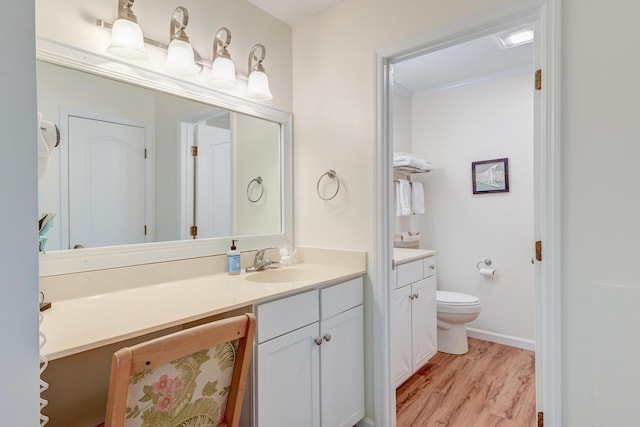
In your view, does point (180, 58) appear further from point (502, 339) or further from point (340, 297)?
point (502, 339)

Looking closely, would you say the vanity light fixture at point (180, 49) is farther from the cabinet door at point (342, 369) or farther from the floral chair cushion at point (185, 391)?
the cabinet door at point (342, 369)

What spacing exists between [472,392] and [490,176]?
5.96 feet

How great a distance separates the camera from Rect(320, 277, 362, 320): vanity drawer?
5.22 feet

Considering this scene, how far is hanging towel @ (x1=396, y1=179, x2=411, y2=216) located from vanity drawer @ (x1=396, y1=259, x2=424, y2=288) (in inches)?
28.4

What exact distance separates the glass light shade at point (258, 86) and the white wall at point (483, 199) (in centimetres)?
203

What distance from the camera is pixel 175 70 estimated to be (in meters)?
1.57

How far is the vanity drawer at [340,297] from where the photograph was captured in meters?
1.59

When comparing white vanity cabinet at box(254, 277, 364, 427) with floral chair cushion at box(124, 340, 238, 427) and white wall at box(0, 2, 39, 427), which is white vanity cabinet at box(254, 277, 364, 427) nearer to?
floral chair cushion at box(124, 340, 238, 427)

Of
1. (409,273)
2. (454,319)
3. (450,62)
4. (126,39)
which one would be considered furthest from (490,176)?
(126,39)

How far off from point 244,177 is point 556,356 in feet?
5.75

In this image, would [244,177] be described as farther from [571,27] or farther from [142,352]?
[571,27]

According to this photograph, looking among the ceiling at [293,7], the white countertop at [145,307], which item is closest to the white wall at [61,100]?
the white countertop at [145,307]

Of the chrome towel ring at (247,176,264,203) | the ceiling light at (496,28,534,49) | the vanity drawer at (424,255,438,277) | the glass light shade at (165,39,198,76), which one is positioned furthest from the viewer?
the vanity drawer at (424,255,438,277)

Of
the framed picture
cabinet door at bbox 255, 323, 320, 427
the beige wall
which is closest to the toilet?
the framed picture
